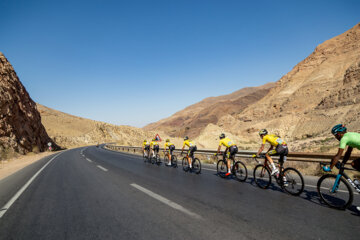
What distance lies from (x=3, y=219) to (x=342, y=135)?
7396mm

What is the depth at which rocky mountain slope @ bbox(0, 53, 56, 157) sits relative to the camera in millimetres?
27559

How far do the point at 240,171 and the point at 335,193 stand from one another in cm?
341

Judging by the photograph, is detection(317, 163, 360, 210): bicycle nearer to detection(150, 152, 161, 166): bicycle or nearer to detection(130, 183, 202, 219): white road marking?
detection(130, 183, 202, 219): white road marking

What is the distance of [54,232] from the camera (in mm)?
3605

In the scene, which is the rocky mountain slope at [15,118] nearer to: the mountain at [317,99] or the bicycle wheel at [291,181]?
the bicycle wheel at [291,181]

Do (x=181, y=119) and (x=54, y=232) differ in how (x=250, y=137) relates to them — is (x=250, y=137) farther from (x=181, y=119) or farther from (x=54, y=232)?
(x=181, y=119)

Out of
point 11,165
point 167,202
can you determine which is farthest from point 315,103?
point 11,165

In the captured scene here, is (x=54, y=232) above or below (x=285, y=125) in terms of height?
below

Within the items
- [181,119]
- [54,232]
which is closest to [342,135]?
[54,232]

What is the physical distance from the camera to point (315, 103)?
45062 millimetres

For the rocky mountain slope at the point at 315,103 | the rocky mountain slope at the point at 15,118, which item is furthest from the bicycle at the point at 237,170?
the rocky mountain slope at the point at 15,118

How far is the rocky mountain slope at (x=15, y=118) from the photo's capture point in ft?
90.4

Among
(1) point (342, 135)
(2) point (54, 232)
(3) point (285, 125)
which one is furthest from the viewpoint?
(3) point (285, 125)

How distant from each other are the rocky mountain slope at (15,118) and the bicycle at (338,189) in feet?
99.7
